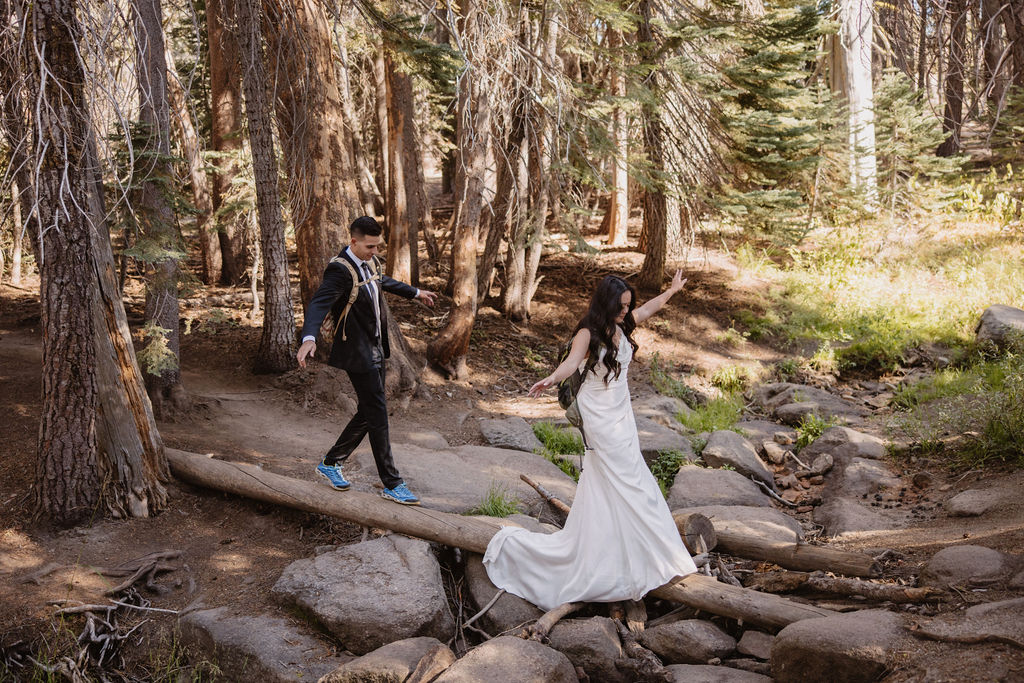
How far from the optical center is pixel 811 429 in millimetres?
10047

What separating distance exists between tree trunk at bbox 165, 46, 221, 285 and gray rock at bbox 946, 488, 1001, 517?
11788mm

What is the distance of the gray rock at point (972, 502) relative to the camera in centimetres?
660

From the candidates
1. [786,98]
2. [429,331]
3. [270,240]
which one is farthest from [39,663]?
[786,98]

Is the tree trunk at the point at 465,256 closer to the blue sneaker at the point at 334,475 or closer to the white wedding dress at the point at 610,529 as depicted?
the blue sneaker at the point at 334,475

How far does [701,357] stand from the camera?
1382cm

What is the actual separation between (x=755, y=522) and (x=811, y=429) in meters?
3.84

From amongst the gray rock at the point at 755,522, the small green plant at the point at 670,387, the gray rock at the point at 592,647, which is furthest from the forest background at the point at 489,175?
the gray rock at the point at 592,647

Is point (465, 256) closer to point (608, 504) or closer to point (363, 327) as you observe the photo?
point (363, 327)

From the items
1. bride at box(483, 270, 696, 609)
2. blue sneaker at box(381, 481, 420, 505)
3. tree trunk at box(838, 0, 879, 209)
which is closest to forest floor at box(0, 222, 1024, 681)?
blue sneaker at box(381, 481, 420, 505)

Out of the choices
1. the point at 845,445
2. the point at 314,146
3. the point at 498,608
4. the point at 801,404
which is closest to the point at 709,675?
the point at 498,608

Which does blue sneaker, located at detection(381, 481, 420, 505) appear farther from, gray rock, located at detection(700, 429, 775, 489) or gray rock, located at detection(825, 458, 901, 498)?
gray rock, located at detection(825, 458, 901, 498)

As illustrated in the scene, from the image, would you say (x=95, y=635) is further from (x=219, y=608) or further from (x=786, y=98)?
(x=786, y=98)

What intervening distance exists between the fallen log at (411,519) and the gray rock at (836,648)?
1.65 ft

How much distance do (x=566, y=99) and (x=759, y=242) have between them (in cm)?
969
